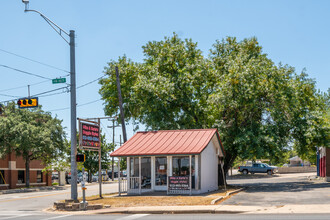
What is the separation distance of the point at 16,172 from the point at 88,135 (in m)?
29.4

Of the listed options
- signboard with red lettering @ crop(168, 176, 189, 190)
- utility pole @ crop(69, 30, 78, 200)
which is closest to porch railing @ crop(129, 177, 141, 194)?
signboard with red lettering @ crop(168, 176, 189, 190)

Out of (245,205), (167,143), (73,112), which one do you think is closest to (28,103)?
(73,112)

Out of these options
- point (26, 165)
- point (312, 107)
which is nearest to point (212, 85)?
point (312, 107)

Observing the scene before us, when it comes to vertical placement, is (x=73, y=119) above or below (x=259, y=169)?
above

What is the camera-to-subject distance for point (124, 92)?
1468 inches

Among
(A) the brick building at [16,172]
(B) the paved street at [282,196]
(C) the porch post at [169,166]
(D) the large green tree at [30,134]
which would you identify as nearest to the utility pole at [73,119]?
(C) the porch post at [169,166]

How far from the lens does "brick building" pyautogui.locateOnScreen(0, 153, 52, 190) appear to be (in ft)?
150

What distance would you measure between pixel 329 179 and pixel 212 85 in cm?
Answer: 1366

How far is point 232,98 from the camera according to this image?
2955cm

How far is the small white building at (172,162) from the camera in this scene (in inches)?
898

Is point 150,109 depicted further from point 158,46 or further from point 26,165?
point 26,165

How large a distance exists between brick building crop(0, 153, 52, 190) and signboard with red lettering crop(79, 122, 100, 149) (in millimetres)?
25163

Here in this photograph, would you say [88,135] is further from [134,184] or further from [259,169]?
[259,169]

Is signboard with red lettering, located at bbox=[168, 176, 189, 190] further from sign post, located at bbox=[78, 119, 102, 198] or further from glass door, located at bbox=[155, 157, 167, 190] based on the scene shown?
sign post, located at bbox=[78, 119, 102, 198]
